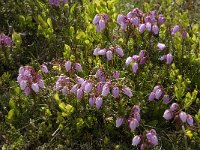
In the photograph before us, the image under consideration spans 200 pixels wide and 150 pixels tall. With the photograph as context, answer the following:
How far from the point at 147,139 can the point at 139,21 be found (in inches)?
41.9

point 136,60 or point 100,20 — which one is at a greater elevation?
point 100,20

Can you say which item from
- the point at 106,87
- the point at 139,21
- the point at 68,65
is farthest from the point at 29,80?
the point at 139,21

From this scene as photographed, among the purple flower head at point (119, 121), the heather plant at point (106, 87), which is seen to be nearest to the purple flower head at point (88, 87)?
the heather plant at point (106, 87)

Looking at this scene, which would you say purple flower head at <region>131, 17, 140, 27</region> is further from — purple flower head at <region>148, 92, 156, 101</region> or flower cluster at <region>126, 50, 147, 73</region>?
purple flower head at <region>148, 92, 156, 101</region>

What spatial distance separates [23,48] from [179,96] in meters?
1.74

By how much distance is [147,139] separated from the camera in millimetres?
3082

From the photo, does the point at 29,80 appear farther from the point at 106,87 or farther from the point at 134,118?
the point at 134,118

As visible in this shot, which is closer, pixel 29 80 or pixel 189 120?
pixel 189 120

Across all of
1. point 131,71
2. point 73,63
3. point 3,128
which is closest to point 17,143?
point 3,128

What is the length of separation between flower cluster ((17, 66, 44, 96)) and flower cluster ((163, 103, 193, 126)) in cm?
97

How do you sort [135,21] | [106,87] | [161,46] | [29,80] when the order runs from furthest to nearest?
[161,46]
[135,21]
[29,80]
[106,87]

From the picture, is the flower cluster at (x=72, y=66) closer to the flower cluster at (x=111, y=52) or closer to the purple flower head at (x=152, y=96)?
the flower cluster at (x=111, y=52)

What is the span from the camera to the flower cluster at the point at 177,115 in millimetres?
3088

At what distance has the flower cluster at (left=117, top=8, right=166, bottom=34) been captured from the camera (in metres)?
3.61
